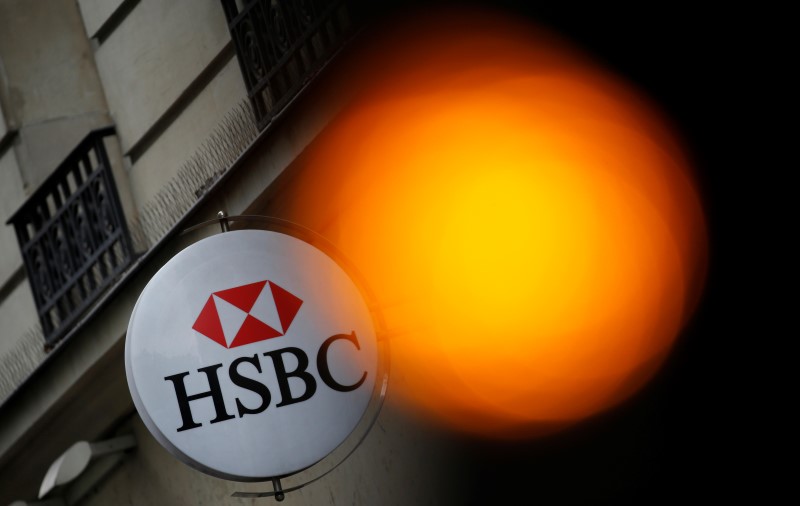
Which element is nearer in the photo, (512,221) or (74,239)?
(512,221)

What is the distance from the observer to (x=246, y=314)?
4.80 meters

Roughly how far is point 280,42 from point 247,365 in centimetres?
247

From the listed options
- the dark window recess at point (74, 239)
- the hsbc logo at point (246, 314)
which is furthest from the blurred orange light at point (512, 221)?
the dark window recess at point (74, 239)

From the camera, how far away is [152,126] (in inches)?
351

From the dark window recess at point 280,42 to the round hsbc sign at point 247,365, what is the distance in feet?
4.96

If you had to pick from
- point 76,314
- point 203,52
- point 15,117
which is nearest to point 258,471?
point 76,314

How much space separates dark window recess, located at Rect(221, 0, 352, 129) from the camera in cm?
625

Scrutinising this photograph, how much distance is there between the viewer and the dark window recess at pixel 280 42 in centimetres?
625

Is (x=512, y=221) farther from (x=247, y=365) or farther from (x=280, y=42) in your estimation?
(x=280, y=42)

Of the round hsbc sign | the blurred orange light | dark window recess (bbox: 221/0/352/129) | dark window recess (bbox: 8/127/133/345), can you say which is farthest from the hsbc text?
dark window recess (bbox: 8/127/133/345)

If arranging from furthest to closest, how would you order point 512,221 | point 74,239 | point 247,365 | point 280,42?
1. point 74,239
2. point 280,42
3. point 512,221
4. point 247,365

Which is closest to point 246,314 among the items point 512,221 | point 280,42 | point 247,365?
point 247,365

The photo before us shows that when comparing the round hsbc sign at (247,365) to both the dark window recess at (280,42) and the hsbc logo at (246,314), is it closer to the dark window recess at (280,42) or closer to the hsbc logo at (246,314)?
the hsbc logo at (246,314)

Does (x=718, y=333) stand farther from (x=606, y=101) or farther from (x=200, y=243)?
(x=200, y=243)
